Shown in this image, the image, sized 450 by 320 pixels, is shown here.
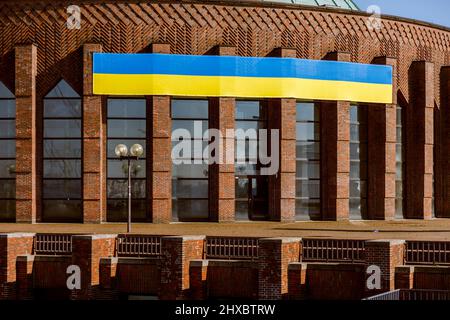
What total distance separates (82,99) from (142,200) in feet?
18.9

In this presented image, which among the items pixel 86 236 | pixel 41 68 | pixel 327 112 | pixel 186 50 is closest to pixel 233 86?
pixel 186 50

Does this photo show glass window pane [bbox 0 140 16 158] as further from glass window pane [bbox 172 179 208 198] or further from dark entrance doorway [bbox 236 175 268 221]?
dark entrance doorway [bbox 236 175 268 221]

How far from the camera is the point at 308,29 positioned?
42.8 meters

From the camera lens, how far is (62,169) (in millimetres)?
41562

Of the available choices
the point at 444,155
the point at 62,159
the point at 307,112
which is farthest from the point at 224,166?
the point at 444,155

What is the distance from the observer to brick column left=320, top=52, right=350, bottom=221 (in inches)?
1682

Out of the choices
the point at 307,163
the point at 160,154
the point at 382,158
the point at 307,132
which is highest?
the point at 307,132

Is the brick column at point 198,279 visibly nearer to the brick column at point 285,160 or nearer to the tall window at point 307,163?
the brick column at point 285,160

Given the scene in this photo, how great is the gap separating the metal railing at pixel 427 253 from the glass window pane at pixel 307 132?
61.6ft

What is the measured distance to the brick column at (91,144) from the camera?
40.2 metres

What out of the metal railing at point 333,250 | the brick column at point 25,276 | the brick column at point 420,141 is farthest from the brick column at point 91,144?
the brick column at point 420,141

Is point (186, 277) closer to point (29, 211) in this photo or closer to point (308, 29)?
point (29, 211)

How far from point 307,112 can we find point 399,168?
23.2 feet

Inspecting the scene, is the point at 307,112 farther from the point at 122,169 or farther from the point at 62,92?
the point at 62,92
